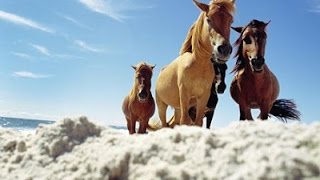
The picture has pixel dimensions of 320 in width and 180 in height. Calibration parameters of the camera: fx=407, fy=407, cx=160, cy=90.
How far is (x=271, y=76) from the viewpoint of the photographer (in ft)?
15.5

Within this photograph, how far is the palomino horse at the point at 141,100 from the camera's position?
21.3 ft

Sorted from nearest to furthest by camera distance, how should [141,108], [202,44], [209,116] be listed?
[202,44], [209,116], [141,108]

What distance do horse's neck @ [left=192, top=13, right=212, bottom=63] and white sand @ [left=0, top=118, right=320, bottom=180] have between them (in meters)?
2.55

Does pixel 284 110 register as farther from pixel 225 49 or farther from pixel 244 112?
pixel 225 49

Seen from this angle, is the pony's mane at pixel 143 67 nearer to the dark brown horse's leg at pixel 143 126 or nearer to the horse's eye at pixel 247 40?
the dark brown horse's leg at pixel 143 126

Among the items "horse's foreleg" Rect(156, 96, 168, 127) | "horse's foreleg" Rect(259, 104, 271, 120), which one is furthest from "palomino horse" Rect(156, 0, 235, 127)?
"horse's foreleg" Rect(156, 96, 168, 127)

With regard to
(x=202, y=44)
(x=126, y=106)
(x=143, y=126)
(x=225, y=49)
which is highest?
(x=202, y=44)

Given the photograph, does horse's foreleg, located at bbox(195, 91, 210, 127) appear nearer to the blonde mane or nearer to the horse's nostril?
the blonde mane

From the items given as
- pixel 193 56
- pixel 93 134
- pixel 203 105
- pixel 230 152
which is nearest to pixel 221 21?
pixel 193 56

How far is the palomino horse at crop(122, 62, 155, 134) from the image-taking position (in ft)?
21.3

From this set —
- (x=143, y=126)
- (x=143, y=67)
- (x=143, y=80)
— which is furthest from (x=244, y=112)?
(x=143, y=126)

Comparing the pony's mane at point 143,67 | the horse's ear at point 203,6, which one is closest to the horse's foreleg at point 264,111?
the horse's ear at point 203,6

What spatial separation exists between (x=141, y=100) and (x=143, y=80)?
33cm

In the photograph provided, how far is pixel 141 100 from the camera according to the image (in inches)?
253
